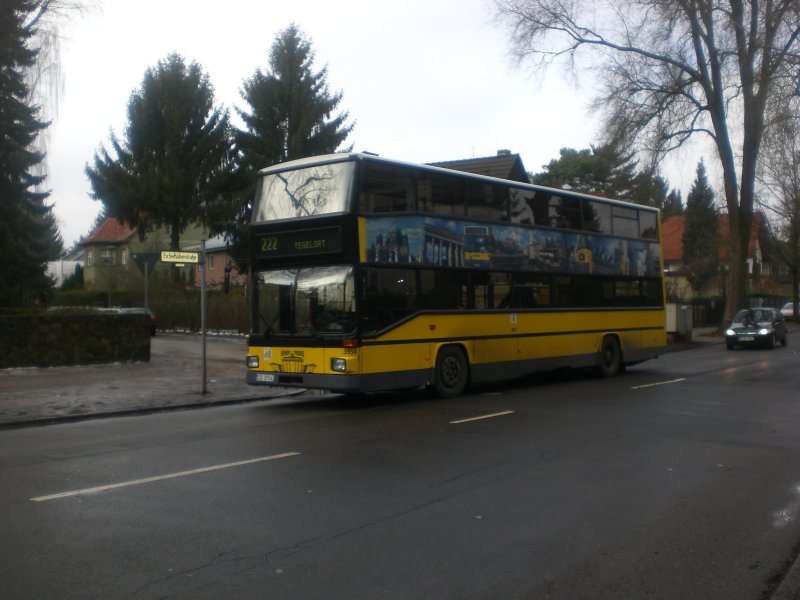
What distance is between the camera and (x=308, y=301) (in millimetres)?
13688

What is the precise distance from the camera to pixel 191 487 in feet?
25.1

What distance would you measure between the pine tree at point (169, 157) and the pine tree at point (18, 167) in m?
7.22

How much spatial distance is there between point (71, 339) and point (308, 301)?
9663 millimetres

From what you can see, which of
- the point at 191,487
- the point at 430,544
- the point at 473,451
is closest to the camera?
the point at 430,544

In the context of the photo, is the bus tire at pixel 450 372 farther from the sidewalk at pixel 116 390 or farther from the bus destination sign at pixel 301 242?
the sidewalk at pixel 116 390

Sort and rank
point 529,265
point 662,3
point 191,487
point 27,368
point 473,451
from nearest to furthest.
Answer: point 191,487, point 473,451, point 529,265, point 27,368, point 662,3

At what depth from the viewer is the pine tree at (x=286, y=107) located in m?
44.1

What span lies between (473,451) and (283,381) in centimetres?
524

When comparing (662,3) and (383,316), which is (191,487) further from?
(662,3)

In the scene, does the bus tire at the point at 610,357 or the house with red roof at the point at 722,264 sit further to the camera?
the house with red roof at the point at 722,264

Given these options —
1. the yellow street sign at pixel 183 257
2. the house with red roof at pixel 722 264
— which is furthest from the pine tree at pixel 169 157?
the yellow street sign at pixel 183 257

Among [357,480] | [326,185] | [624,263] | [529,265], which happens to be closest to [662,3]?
[624,263]

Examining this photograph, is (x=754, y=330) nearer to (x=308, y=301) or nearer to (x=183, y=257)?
(x=308, y=301)

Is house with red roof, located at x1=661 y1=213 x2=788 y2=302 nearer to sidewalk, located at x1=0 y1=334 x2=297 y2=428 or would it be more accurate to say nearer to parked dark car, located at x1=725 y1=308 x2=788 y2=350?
parked dark car, located at x1=725 y1=308 x2=788 y2=350
